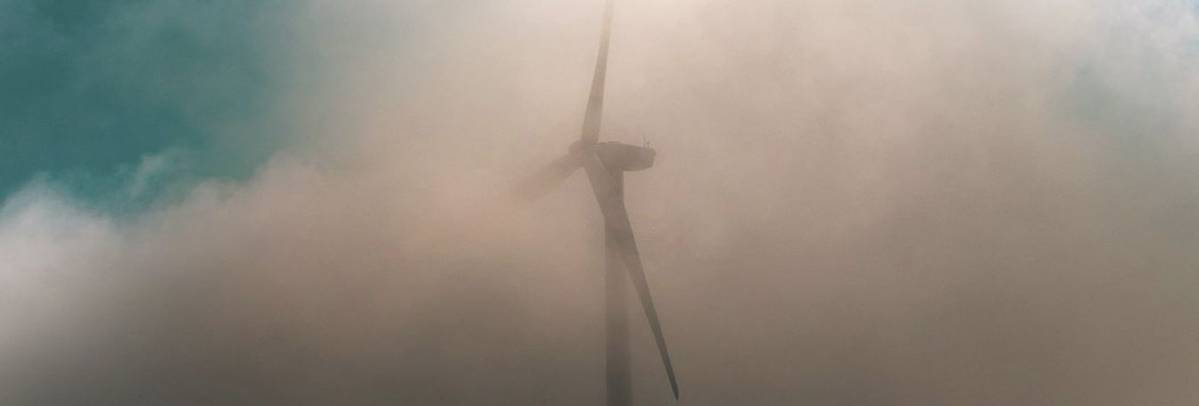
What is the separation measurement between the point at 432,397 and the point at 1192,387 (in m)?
32.9

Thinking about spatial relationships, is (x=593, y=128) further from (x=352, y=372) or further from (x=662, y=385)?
(x=352, y=372)

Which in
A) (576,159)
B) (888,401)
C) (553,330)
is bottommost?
(888,401)

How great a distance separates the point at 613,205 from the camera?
24734mm

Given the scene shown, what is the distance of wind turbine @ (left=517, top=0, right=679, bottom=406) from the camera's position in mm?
22906

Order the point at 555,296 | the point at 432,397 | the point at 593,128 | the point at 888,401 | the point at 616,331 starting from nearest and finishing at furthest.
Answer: the point at 616,331, the point at 593,128, the point at 432,397, the point at 888,401, the point at 555,296

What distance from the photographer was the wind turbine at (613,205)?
902 inches

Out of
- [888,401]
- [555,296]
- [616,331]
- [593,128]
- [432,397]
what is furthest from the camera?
[555,296]

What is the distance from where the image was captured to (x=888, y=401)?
35.1 meters

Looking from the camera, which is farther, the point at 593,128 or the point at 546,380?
the point at 546,380

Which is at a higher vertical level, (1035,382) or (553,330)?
(553,330)

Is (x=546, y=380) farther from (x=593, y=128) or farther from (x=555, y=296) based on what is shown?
(x=593, y=128)

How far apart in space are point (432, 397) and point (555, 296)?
7.34 m

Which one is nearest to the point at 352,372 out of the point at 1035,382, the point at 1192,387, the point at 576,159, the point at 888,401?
the point at 576,159

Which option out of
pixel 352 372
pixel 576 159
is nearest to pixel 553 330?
pixel 352 372
